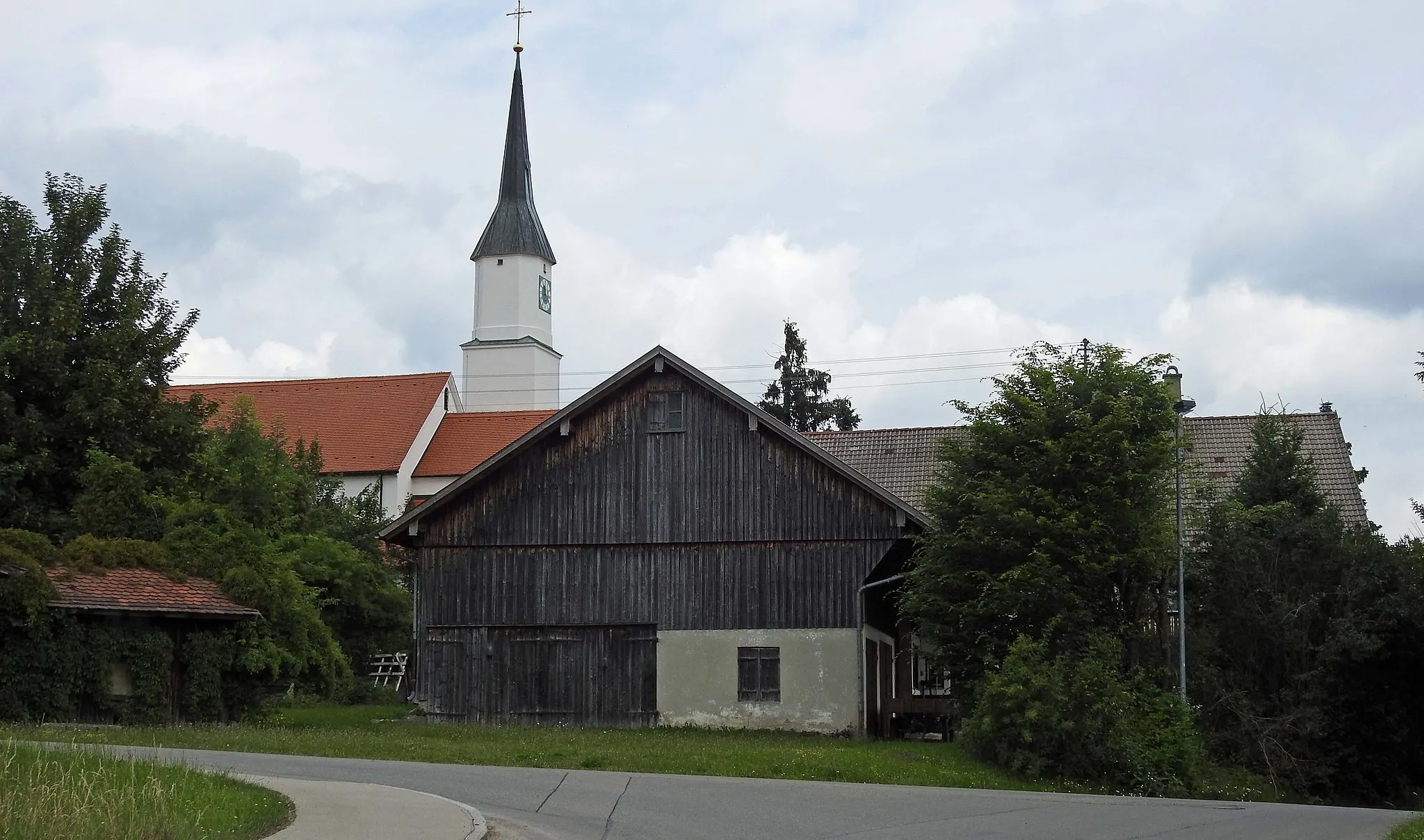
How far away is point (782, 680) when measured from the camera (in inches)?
1215

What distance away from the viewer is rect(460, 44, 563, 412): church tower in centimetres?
8050

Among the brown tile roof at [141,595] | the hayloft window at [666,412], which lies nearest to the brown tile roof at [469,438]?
the hayloft window at [666,412]

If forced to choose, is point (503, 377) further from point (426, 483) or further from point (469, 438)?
point (426, 483)

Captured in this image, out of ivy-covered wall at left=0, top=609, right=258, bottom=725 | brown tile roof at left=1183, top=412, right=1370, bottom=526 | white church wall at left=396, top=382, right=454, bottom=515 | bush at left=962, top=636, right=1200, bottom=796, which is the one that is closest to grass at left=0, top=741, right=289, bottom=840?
ivy-covered wall at left=0, top=609, right=258, bottom=725

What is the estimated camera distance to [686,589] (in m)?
31.7

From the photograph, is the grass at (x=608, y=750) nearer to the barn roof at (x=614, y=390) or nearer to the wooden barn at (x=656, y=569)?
the wooden barn at (x=656, y=569)

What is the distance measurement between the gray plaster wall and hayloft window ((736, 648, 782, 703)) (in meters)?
0.10

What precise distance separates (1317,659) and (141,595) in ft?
70.4

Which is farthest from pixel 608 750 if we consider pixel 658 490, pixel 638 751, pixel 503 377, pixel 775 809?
pixel 503 377

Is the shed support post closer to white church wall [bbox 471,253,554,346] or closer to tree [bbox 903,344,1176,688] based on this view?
tree [bbox 903,344,1176,688]

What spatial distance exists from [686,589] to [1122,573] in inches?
339

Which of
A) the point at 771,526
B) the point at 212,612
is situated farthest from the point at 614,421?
the point at 212,612

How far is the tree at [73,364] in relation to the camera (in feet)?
114

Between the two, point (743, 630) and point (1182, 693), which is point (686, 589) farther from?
point (1182, 693)
